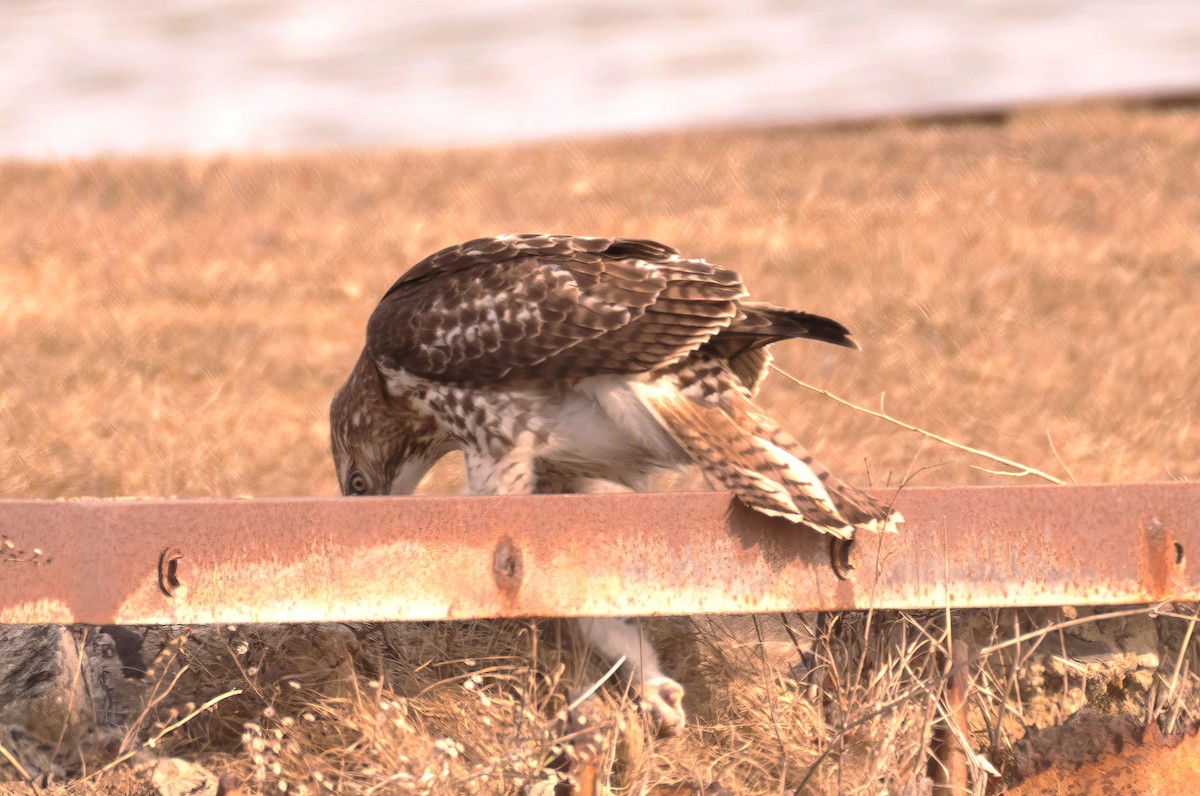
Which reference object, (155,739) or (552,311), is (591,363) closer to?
(552,311)

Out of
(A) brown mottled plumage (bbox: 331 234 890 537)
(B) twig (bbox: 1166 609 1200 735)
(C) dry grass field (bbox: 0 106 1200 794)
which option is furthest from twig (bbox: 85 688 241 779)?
(B) twig (bbox: 1166 609 1200 735)

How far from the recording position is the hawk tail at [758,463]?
9.37 ft

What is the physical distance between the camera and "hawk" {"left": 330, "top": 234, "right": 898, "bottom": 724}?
326cm

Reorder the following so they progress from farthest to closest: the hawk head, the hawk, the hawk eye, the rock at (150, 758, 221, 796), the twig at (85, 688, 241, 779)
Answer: the hawk eye, the hawk head, the hawk, the rock at (150, 758, 221, 796), the twig at (85, 688, 241, 779)

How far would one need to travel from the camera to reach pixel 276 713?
316cm

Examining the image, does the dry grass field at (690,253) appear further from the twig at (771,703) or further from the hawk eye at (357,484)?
the hawk eye at (357,484)

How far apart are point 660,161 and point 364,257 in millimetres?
3327

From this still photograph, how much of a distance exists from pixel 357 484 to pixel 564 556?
4.67ft

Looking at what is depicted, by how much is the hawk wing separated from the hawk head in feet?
0.72

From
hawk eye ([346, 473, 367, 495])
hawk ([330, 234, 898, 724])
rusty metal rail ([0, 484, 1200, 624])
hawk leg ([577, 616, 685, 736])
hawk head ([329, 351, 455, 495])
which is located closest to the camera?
rusty metal rail ([0, 484, 1200, 624])

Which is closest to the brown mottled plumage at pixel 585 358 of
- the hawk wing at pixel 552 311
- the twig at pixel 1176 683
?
the hawk wing at pixel 552 311

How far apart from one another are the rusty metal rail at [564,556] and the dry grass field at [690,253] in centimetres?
25

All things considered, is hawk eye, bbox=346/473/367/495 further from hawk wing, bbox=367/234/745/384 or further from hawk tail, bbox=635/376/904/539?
hawk tail, bbox=635/376/904/539

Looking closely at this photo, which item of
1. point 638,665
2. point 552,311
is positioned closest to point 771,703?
point 638,665
